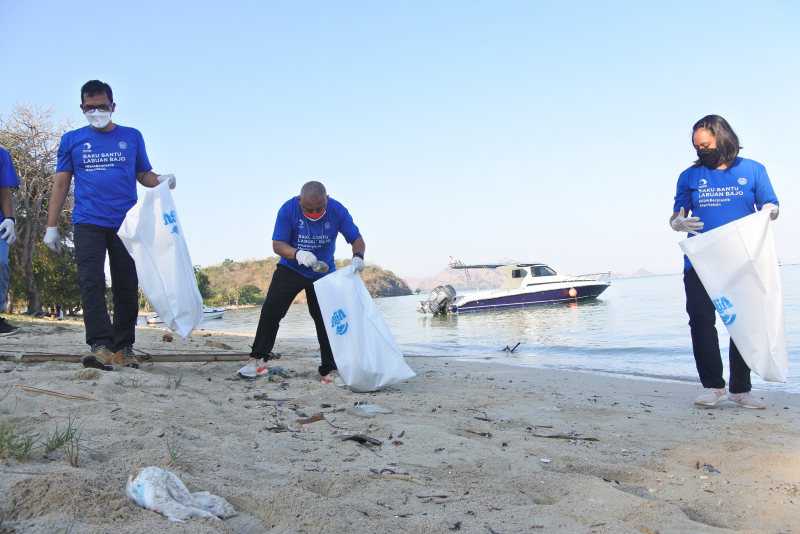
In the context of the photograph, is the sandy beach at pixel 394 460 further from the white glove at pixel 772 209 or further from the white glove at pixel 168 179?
the white glove at pixel 168 179

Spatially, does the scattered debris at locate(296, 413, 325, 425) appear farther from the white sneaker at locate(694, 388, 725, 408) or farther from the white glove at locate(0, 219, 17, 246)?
the white glove at locate(0, 219, 17, 246)

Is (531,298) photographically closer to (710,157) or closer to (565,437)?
(710,157)

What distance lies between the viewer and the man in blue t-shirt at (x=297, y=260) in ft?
14.8

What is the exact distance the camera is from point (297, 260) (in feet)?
14.4

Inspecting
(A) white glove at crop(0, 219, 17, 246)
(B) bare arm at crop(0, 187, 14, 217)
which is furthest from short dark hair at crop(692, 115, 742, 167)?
(B) bare arm at crop(0, 187, 14, 217)

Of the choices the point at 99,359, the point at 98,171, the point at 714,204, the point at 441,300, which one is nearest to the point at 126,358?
the point at 99,359

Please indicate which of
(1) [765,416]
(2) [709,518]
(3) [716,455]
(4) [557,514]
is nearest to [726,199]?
(1) [765,416]

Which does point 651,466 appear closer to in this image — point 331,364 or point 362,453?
point 362,453

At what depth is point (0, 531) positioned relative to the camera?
1.37 metres

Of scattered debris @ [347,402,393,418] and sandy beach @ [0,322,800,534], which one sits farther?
scattered debris @ [347,402,393,418]

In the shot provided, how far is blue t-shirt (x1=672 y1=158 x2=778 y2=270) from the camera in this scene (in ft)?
12.9

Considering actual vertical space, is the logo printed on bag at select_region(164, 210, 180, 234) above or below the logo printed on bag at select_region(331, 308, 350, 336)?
above

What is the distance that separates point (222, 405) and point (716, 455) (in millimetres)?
2419

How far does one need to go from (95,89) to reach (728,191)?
13.8 ft
